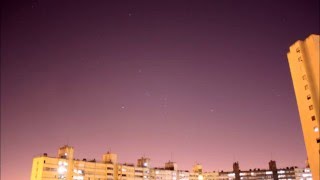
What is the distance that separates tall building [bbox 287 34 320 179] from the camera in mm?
50906

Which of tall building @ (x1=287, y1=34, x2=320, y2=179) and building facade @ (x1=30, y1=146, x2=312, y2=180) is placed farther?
building facade @ (x1=30, y1=146, x2=312, y2=180)

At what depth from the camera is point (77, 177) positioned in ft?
513

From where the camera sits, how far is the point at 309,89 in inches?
2076

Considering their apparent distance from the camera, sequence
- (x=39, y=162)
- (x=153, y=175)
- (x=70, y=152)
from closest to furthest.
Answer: (x=39, y=162)
(x=70, y=152)
(x=153, y=175)

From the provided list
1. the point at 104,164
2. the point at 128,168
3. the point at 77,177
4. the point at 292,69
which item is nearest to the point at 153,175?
the point at 128,168

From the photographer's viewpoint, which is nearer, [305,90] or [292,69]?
[305,90]

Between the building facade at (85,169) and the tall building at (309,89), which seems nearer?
the tall building at (309,89)

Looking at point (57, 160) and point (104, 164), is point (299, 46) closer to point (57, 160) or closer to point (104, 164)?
point (57, 160)

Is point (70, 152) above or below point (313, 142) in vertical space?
above

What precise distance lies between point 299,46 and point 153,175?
6107 inches

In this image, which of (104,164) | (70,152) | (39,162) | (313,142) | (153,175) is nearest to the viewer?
(313,142)

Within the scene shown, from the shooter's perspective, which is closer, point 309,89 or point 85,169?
point 309,89

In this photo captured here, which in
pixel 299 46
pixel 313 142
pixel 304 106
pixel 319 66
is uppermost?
pixel 299 46

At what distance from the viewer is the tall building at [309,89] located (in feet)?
167
